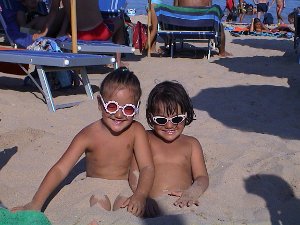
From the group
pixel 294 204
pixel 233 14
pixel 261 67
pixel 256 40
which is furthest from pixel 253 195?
pixel 233 14

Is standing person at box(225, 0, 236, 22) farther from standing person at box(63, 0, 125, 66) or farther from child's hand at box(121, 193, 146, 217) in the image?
child's hand at box(121, 193, 146, 217)

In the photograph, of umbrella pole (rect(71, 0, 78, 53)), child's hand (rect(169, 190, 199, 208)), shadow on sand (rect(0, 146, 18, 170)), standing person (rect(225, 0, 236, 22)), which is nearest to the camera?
child's hand (rect(169, 190, 199, 208))

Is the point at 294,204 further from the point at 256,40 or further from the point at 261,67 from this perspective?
the point at 256,40

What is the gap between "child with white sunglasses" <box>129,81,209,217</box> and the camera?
8.50ft

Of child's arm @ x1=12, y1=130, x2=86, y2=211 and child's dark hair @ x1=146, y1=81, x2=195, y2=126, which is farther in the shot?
child's dark hair @ x1=146, y1=81, x2=195, y2=126

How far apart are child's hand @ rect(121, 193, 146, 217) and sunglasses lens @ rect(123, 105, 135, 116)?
1.32 feet

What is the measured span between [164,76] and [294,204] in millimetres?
4142

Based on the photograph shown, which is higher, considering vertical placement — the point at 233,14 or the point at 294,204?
the point at 294,204

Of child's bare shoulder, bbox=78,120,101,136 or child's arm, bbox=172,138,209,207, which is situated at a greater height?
child's bare shoulder, bbox=78,120,101,136

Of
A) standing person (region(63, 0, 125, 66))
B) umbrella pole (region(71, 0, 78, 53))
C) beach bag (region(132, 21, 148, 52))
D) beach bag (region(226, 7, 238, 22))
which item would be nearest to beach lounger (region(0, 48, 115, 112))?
umbrella pole (region(71, 0, 78, 53))

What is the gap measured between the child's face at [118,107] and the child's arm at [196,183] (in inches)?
16.0

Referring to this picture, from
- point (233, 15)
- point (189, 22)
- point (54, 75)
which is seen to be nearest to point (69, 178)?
point (54, 75)

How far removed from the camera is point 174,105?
2604mm

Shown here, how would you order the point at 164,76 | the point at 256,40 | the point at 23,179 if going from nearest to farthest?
the point at 23,179 < the point at 164,76 < the point at 256,40
